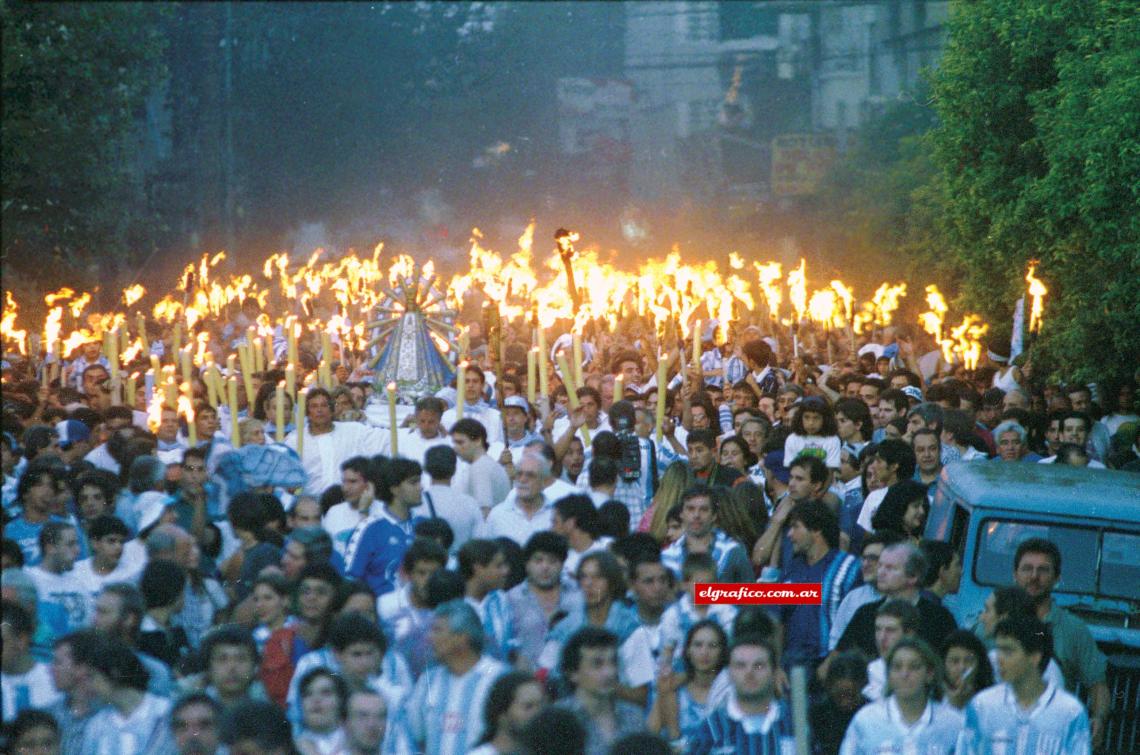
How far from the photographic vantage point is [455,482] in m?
10.7

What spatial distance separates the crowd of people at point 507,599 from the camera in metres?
6.49

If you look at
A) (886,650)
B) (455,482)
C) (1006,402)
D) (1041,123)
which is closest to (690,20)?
(1041,123)

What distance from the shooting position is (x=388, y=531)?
8.84 meters

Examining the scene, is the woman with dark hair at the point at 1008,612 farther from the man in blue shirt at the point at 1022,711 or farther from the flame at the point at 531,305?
the flame at the point at 531,305

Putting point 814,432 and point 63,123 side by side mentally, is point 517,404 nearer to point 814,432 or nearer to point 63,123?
point 814,432

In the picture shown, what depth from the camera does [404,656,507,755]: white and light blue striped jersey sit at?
6645 mm

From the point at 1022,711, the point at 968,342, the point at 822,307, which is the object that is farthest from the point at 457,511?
the point at 822,307

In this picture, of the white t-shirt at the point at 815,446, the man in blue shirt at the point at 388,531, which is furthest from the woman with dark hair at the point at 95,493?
the white t-shirt at the point at 815,446

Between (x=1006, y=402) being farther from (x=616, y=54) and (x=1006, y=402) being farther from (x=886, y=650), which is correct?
(x=616, y=54)

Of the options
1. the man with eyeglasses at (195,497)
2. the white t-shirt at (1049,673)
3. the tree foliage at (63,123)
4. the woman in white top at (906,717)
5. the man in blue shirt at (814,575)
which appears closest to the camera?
the woman in white top at (906,717)

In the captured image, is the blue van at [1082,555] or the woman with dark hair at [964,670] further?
the blue van at [1082,555]

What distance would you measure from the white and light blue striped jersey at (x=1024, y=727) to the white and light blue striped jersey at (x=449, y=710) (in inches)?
67.7

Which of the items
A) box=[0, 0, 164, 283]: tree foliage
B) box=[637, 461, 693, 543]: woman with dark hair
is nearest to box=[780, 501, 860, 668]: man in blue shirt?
box=[637, 461, 693, 543]: woman with dark hair

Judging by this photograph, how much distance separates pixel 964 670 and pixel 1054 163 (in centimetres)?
1064
